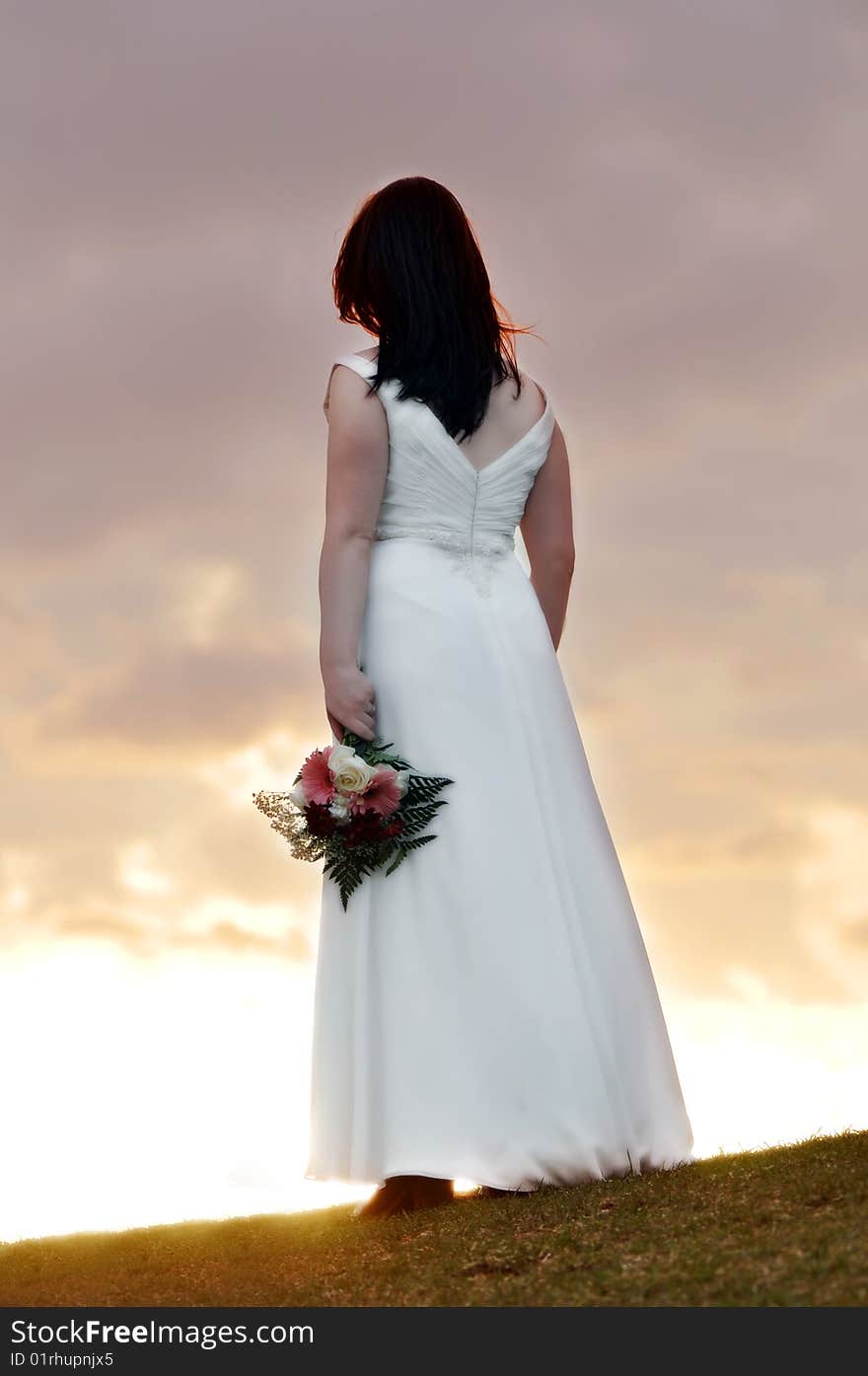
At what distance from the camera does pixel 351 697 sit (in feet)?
20.4

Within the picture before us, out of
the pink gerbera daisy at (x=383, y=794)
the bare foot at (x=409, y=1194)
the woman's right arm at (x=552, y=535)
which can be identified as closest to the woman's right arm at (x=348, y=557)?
the pink gerbera daisy at (x=383, y=794)

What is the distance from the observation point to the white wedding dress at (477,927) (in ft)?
19.7

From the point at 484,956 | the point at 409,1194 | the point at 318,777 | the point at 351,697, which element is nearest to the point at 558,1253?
the point at 409,1194

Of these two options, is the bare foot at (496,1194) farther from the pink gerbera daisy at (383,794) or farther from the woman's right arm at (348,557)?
the woman's right arm at (348,557)

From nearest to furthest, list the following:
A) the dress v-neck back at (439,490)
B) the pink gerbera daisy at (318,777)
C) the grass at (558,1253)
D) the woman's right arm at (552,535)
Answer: the grass at (558,1253)
the pink gerbera daisy at (318,777)
the dress v-neck back at (439,490)
the woman's right arm at (552,535)

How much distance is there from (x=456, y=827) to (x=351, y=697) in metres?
0.70

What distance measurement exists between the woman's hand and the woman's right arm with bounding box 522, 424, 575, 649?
3.95 ft

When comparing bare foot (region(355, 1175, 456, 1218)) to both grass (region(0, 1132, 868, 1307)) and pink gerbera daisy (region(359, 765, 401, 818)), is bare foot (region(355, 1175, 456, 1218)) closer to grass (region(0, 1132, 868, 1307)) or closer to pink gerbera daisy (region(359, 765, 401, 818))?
grass (region(0, 1132, 868, 1307))

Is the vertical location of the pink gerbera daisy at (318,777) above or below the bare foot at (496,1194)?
above

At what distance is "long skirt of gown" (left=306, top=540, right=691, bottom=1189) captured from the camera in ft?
19.7

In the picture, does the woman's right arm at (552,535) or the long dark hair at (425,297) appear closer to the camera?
the long dark hair at (425,297)

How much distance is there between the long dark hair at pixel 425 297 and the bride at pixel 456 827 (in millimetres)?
11
